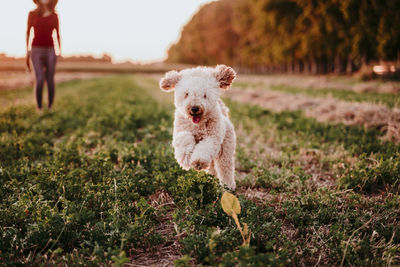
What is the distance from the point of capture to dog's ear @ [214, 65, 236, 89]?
3213 mm

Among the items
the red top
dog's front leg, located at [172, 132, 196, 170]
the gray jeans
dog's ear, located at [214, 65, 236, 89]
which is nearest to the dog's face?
dog's ear, located at [214, 65, 236, 89]

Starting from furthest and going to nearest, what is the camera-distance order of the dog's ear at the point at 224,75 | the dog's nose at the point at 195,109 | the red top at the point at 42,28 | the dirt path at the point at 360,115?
1. the red top at the point at 42,28
2. the dirt path at the point at 360,115
3. the dog's ear at the point at 224,75
4. the dog's nose at the point at 195,109

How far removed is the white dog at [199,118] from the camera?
288 cm

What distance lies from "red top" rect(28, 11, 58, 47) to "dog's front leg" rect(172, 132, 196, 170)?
→ 6545 mm

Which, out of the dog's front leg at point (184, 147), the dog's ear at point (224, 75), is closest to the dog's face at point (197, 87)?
the dog's ear at point (224, 75)

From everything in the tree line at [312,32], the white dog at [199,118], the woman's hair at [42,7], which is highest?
the tree line at [312,32]

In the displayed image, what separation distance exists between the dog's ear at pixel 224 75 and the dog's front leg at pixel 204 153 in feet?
2.14

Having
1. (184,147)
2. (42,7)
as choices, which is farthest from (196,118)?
(42,7)

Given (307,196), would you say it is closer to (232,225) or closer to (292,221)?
(292,221)

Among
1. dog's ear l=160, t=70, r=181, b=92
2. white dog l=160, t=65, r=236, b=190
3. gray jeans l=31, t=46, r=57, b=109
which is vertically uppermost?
gray jeans l=31, t=46, r=57, b=109

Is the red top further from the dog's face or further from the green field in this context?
the dog's face

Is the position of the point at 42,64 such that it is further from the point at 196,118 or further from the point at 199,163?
the point at 199,163

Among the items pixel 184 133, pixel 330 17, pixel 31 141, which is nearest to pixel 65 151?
pixel 31 141

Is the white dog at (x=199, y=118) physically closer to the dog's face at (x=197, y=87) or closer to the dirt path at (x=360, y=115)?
the dog's face at (x=197, y=87)
